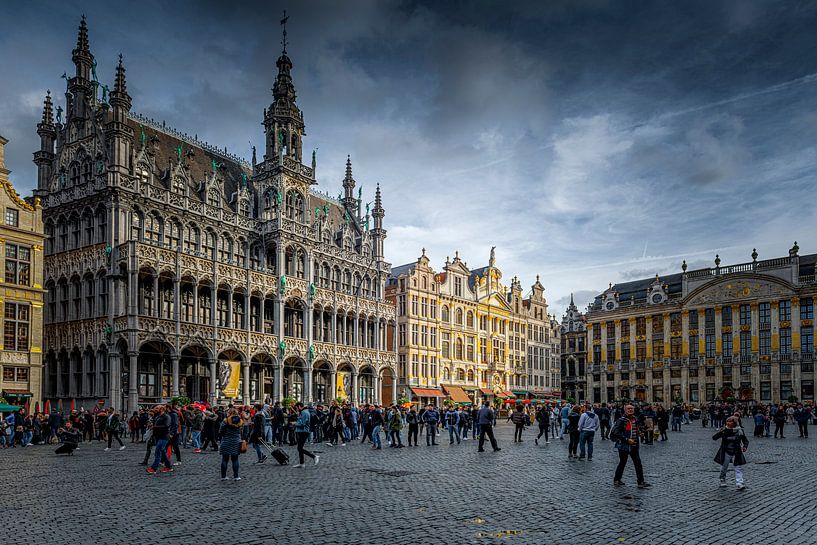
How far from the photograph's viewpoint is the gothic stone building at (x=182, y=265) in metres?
46.1

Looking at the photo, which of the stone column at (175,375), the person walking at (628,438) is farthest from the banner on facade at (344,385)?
the person walking at (628,438)

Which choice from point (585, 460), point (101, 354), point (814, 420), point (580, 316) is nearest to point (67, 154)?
point (101, 354)

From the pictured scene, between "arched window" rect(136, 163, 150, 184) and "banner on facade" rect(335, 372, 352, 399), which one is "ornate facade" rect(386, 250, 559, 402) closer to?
"banner on facade" rect(335, 372, 352, 399)

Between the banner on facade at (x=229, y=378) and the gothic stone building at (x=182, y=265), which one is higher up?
the gothic stone building at (x=182, y=265)

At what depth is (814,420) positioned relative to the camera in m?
61.8

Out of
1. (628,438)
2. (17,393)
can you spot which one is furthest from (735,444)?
(17,393)

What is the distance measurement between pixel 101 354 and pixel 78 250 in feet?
23.1

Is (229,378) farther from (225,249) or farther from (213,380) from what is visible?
(225,249)

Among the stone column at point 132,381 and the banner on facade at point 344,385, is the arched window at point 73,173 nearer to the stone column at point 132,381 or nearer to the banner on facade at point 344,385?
the stone column at point 132,381

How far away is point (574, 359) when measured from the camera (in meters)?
113

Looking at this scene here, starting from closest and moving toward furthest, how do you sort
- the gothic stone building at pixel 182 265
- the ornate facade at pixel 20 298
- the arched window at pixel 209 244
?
the ornate facade at pixel 20 298, the gothic stone building at pixel 182 265, the arched window at pixel 209 244

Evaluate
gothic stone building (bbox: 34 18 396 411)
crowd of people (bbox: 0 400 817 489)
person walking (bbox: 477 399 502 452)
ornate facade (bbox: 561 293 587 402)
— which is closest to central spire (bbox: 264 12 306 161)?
gothic stone building (bbox: 34 18 396 411)

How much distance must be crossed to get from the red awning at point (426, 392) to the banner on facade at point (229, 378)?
24.7 metres

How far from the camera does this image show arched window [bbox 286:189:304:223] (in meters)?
58.8
